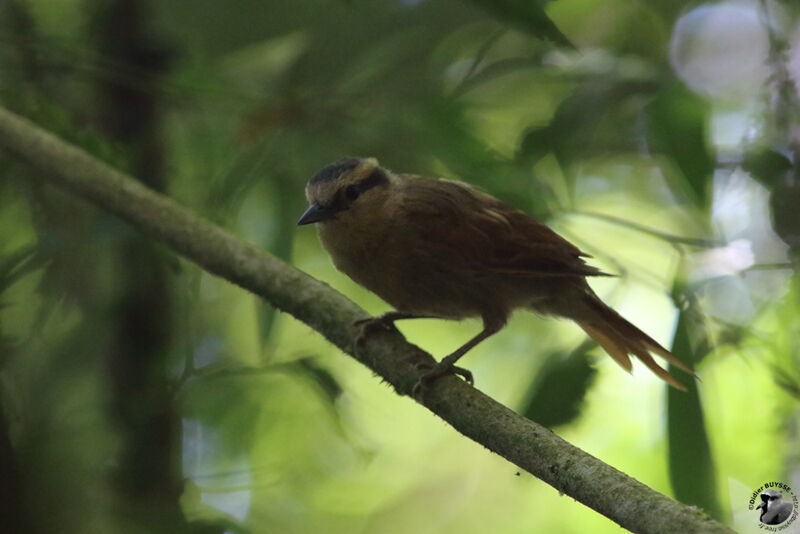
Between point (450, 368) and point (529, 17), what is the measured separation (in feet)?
2.46

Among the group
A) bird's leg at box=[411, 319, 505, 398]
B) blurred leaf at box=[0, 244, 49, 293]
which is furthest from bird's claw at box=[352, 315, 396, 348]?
blurred leaf at box=[0, 244, 49, 293]

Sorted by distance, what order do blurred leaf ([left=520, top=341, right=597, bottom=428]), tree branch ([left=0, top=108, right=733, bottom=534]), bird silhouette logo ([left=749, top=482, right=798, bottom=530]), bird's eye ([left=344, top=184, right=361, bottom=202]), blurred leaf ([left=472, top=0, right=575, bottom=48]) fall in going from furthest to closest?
bird's eye ([left=344, top=184, right=361, bottom=202]) < blurred leaf ([left=520, top=341, right=597, bottom=428]) < bird silhouette logo ([left=749, top=482, right=798, bottom=530]) < blurred leaf ([left=472, top=0, right=575, bottom=48]) < tree branch ([left=0, top=108, right=733, bottom=534])

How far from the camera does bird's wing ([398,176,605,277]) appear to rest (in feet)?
7.18

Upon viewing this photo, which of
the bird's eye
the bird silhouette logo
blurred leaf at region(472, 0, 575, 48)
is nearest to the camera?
blurred leaf at region(472, 0, 575, 48)

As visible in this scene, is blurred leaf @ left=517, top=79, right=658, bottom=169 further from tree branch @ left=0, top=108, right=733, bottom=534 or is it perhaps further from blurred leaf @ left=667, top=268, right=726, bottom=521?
tree branch @ left=0, top=108, right=733, bottom=534

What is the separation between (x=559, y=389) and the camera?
1948 millimetres

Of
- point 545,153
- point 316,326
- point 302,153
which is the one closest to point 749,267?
point 545,153

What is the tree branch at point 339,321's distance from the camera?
1.34 meters

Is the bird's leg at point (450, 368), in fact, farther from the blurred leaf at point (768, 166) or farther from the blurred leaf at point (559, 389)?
the blurred leaf at point (768, 166)

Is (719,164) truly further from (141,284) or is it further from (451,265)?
(141,284)

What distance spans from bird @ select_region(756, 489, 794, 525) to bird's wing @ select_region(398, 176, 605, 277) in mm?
664

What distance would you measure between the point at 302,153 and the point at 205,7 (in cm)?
48

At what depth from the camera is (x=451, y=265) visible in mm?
2191

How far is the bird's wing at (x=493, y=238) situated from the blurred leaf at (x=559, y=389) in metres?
0.24
